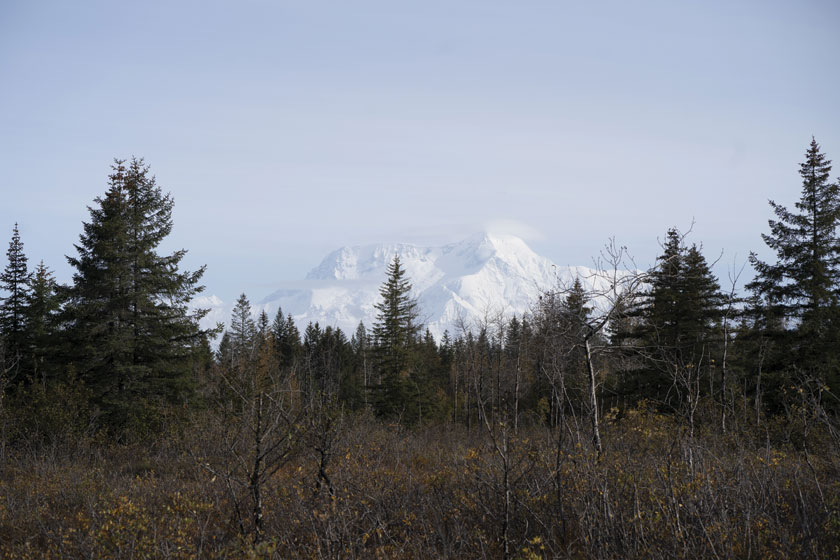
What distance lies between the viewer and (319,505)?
26.9ft

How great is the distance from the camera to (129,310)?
2381cm

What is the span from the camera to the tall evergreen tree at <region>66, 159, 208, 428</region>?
2297 cm

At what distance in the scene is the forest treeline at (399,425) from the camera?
7809 mm

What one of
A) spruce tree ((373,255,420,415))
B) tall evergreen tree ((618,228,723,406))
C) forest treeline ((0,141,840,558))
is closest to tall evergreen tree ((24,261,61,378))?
forest treeline ((0,141,840,558))

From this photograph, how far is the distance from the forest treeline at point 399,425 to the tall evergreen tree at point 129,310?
0.30 ft

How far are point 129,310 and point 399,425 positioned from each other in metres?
13.1

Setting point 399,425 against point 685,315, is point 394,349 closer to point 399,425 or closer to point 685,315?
point 399,425

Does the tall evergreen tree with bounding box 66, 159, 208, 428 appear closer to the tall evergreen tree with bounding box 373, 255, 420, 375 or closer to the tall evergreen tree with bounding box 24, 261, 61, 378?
the tall evergreen tree with bounding box 24, 261, 61, 378

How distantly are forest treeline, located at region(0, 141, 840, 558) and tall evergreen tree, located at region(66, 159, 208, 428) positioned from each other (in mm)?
91

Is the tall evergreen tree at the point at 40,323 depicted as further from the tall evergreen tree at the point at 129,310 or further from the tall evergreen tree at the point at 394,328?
the tall evergreen tree at the point at 394,328

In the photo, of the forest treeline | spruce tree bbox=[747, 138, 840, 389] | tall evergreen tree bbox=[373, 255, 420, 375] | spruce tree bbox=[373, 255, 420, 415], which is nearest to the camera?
the forest treeline

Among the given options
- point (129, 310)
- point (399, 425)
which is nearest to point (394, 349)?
point (399, 425)

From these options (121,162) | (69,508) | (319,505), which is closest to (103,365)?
(121,162)

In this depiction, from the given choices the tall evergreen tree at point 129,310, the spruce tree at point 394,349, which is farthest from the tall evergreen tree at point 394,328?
the tall evergreen tree at point 129,310
